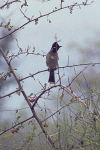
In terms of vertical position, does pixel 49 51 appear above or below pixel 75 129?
above

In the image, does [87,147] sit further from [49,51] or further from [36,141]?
[49,51]

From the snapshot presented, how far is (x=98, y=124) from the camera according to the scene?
1.02m

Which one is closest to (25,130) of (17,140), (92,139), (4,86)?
(17,140)

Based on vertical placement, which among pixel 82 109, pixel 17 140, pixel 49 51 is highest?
pixel 49 51

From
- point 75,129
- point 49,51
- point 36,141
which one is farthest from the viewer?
point 49,51

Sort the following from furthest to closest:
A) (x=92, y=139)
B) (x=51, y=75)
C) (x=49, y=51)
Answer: (x=49, y=51) → (x=51, y=75) → (x=92, y=139)

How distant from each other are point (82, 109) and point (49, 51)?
2.92 ft

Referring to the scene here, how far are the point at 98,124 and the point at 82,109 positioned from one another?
0.14m

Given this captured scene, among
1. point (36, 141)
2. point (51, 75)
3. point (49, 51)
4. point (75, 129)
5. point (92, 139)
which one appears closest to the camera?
point (92, 139)

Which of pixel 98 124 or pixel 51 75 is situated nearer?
pixel 98 124

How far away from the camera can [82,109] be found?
3.71ft

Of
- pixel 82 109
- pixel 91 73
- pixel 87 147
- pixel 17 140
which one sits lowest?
pixel 87 147

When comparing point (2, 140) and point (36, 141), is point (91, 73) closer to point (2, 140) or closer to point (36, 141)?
point (36, 141)

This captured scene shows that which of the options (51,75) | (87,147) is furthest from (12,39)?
(87,147)
